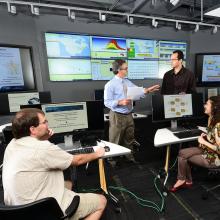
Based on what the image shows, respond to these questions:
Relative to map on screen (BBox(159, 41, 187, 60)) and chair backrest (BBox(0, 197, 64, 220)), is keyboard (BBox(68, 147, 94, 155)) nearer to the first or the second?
chair backrest (BBox(0, 197, 64, 220))

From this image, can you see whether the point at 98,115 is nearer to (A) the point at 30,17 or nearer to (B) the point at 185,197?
(B) the point at 185,197

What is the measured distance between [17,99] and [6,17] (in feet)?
4.70

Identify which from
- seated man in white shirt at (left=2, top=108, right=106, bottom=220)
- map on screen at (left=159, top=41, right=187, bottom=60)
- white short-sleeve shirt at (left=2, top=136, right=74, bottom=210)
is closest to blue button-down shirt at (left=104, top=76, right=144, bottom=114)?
seated man in white shirt at (left=2, top=108, right=106, bottom=220)

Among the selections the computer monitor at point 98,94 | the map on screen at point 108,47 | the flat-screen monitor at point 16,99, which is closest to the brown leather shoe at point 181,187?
the computer monitor at point 98,94

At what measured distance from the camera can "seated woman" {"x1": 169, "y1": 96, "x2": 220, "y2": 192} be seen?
192 cm

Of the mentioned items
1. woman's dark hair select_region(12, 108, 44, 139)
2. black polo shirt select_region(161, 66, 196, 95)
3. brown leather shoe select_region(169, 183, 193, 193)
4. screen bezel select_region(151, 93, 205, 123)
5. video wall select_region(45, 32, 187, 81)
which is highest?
video wall select_region(45, 32, 187, 81)

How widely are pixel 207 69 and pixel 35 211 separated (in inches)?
176

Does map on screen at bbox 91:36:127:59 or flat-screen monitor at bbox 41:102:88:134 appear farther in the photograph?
map on screen at bbox 91:36:127:59

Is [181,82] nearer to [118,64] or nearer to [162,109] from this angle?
[162,109]

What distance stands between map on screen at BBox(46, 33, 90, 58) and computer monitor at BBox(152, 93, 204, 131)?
6.20 feet

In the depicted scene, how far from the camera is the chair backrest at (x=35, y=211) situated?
0.87 metres

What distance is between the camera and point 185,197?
6.91ft

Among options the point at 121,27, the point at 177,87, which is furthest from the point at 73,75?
the point at 177,87

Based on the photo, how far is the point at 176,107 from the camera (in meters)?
2.35
